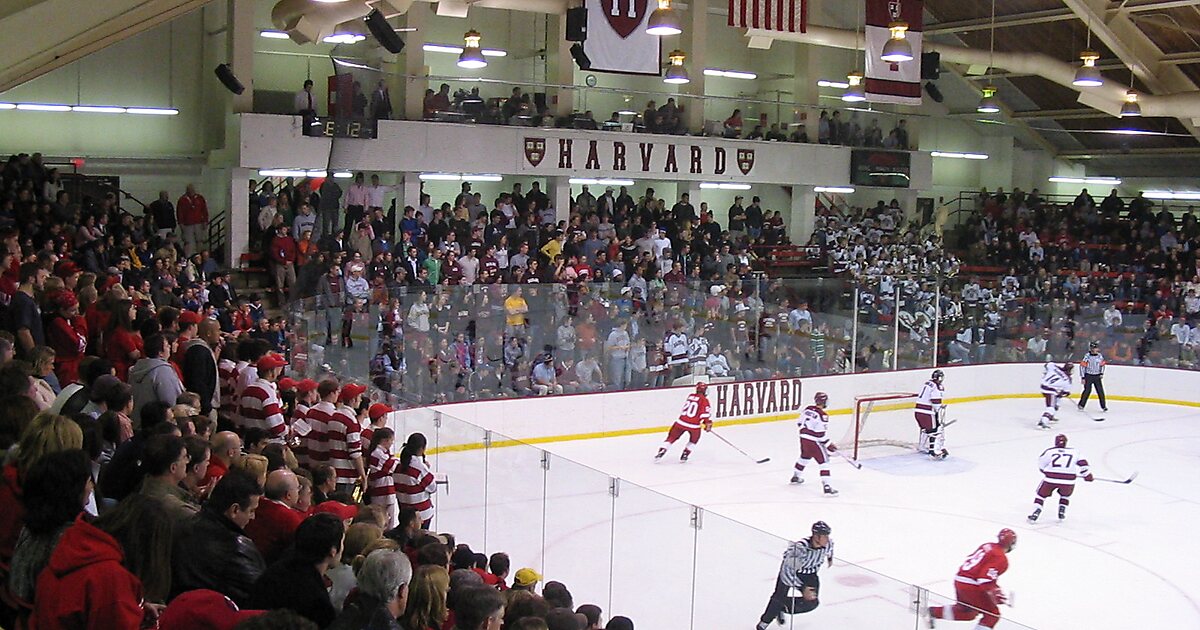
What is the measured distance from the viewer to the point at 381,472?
7688 mm

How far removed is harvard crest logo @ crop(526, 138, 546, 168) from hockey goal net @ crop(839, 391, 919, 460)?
7754 mm

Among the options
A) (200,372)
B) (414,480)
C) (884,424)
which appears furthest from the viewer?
(884,424)

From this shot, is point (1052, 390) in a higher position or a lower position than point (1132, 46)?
lower

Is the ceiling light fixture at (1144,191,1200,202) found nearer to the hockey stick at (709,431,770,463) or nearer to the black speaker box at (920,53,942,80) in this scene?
the black speaker box at (920,53,942,80)

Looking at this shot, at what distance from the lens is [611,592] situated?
735 centimetres

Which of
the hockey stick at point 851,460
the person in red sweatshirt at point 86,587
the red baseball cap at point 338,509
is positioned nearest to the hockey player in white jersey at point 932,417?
the hockey stick at point 851,460

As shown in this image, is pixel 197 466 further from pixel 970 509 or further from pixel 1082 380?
pixel 1082 380

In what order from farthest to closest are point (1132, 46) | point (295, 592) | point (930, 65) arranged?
1. point (1132, 46)
2. point (930, 65)
3. point (295, 592)

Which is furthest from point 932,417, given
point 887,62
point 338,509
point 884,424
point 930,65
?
point 338,509

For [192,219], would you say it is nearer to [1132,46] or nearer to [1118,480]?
[1118,480]

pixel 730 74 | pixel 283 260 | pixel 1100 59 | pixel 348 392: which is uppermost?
pixel 1100 59

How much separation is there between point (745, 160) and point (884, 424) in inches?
356

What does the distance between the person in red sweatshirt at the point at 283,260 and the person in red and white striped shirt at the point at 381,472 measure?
10.4m

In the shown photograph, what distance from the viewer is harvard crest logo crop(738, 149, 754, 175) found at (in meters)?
24.1
